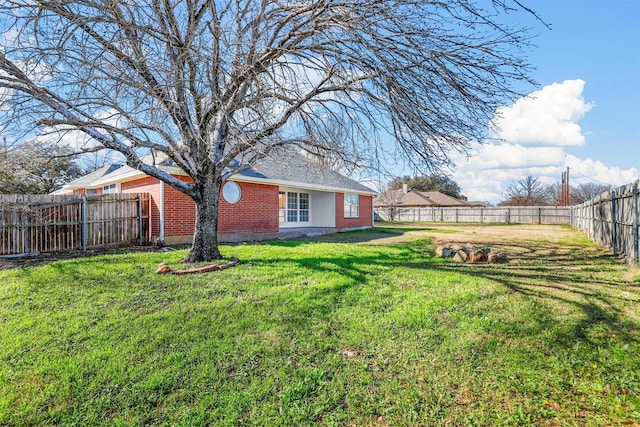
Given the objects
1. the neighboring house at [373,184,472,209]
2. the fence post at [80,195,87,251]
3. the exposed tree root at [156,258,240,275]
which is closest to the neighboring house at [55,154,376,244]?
the fence post at [80,195,87,251]

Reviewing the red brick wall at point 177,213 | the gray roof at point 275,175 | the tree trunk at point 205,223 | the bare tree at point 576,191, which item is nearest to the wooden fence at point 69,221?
the red brick wall at point 177,213

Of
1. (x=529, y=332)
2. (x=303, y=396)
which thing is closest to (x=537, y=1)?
(x=529, y=332)

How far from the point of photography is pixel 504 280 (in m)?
5.73

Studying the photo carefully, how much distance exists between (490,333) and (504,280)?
2.28 meters

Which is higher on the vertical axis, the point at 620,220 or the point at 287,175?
the point at 287,175

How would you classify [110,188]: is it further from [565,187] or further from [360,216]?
[565,187]

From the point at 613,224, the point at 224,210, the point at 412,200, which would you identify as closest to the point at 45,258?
the point at 224,210

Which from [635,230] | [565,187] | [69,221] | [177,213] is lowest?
[635,230]

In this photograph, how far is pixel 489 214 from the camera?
32.7 meters

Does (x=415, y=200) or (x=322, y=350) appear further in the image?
(x=415, y=200)

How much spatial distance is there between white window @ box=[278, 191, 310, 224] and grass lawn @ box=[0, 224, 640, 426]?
35.2 ft

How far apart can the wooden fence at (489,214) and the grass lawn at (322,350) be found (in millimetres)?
27815

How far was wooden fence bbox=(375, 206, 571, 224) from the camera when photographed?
96.1ft

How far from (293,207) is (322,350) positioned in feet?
46.3
